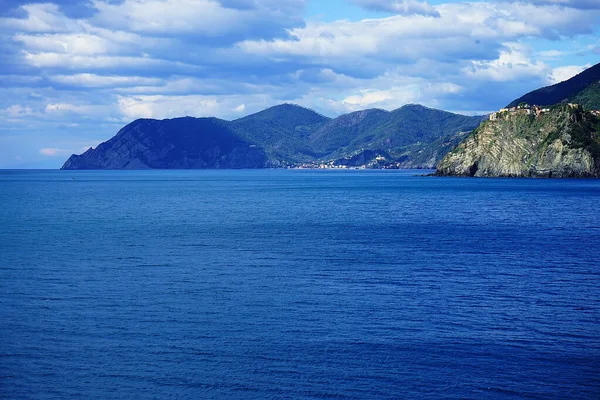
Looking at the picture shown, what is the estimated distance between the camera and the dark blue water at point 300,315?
27172mm

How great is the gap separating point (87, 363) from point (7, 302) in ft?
44.6

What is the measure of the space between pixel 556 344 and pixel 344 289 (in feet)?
49.6

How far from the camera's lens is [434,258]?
56344mm

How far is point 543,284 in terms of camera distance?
148ft

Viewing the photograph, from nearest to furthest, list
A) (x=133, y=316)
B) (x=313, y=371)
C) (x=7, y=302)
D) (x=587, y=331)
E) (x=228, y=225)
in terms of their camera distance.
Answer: (x=313, y=371) → (x=587, y=331) → (x=133, y=316) → (x=7, y=302) → (x=228, y=225)

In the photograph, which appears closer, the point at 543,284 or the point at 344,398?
the point at 344,398

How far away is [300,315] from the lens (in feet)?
121

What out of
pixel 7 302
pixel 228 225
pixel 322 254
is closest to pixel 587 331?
pixel 322 254

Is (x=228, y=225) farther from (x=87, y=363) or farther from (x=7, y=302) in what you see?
(x=87, y=363)

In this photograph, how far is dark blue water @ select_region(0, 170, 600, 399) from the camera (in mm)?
27172

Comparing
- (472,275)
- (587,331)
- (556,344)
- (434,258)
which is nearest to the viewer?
(556,344)

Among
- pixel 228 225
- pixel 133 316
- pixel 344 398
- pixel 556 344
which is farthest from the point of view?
pixel 228 225

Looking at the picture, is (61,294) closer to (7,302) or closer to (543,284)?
(7,302)

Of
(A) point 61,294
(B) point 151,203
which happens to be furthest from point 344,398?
(B) point 151,203
